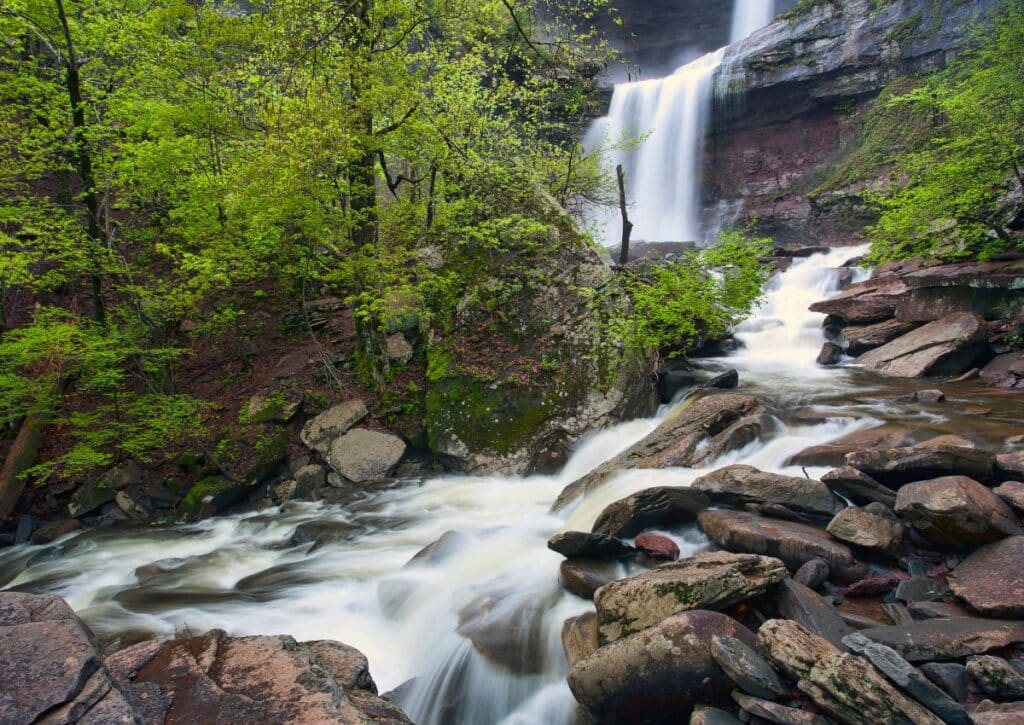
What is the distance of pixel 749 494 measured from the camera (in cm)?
502

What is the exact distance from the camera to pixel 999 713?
2514 millimetres

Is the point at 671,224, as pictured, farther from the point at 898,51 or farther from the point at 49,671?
the point at 49,671


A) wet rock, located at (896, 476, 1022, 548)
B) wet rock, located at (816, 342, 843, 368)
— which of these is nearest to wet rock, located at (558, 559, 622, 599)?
wet rock, located at (896, 476, 1022, 548)

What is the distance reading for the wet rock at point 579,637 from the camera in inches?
154

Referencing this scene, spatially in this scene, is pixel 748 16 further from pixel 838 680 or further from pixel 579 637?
pixel 838 680

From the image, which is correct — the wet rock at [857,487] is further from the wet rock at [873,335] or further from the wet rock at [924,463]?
the wet rock at [873,335]

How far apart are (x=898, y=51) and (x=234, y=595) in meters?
31.9

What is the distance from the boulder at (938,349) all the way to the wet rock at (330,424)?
9843 millimetres

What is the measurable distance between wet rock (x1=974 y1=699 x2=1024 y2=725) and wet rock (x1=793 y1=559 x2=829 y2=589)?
1.17m

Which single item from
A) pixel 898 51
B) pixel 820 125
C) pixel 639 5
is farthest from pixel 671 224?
pixel 639 5

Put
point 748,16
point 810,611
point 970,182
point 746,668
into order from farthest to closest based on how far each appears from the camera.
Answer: point 748,16
point 970,182
point 810,611
point 746,668

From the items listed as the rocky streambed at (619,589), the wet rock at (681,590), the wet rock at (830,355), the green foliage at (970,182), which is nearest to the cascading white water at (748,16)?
the green foliage at (970,182)

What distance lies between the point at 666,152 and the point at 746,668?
102 ft

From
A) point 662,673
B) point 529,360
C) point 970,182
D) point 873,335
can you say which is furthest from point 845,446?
point 970,182
